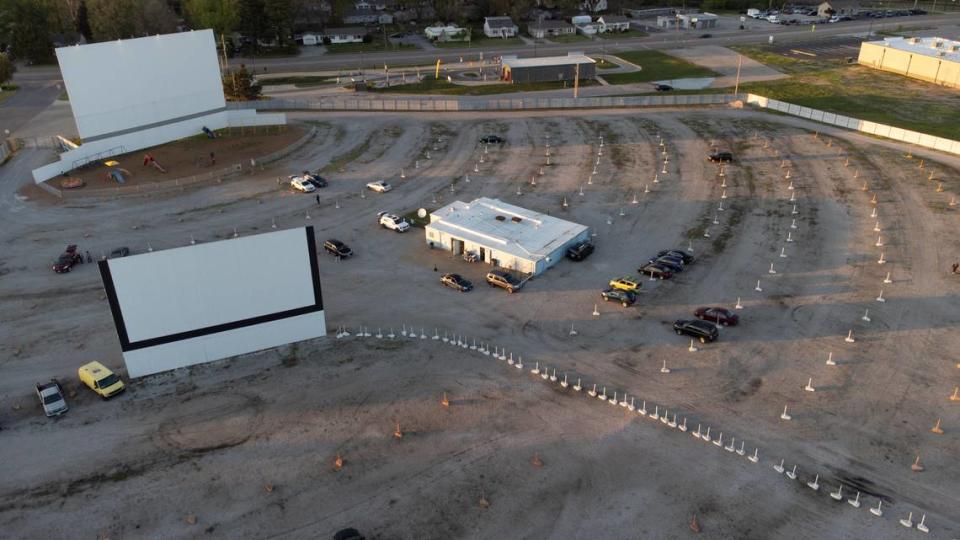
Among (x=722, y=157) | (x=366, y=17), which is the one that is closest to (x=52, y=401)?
(x=722, y=157)

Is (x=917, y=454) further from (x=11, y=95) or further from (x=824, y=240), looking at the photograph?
(x=11, y=95)

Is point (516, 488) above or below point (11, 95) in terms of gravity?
below

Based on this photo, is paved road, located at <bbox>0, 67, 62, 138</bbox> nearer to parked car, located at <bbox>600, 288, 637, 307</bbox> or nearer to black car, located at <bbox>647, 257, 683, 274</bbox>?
parked car, located at <bbox>600, 288, 637, 307</bbox>

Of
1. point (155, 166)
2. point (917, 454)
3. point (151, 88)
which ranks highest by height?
point (151, 88)

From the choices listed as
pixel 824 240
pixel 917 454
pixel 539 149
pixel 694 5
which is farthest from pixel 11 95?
pixel 694 5

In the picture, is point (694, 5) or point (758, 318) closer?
point (758, 318)

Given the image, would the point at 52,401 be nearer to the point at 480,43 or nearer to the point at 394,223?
the point at 394,223
